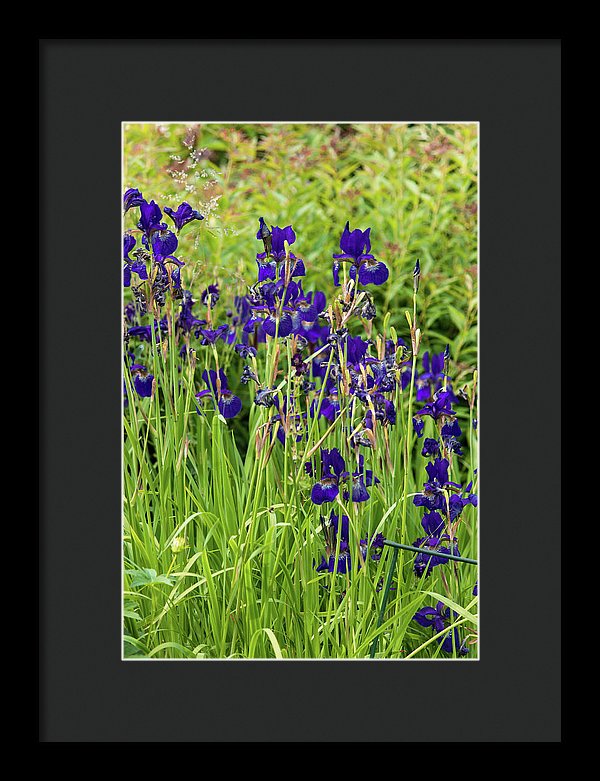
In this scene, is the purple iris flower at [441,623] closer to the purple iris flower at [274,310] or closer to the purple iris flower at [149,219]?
the purple iris flower at [274,310]

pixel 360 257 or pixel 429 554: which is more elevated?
pixel 360 257

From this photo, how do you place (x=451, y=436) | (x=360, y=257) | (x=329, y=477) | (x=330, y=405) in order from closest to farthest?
(x=360, y=257) → (x=329, y=477) → (x=330, y=405) → (x=451, y=436)

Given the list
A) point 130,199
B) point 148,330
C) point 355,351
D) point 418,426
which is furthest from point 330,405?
point 130,199

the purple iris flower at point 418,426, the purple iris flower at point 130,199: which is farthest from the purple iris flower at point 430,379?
the purple iris flower at point 130,199
